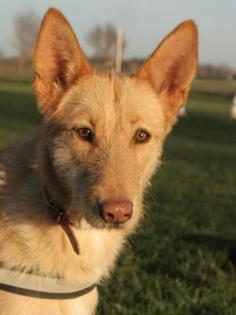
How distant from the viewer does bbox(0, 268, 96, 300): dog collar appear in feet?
12.5

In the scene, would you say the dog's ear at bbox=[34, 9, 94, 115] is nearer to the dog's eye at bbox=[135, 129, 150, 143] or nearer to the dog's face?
the dog's face

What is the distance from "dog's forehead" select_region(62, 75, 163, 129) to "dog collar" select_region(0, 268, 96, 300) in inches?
47.5

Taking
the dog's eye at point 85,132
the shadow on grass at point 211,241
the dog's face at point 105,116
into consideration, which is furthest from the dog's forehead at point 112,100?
the shadow on grass at point 211,241

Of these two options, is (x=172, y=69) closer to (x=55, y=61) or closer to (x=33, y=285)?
(x=55, y=61)

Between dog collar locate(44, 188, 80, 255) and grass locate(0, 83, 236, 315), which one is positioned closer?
dog collar locate(44, 188, 80, 255)

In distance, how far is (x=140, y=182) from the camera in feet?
13.6

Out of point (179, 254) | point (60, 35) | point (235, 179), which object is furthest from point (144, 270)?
point (235, 179)

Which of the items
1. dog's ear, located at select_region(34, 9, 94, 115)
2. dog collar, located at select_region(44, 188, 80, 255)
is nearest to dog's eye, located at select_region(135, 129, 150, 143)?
dog's ear, located at select_region(34, 9, 94, 115)

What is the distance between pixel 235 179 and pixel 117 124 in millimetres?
10724

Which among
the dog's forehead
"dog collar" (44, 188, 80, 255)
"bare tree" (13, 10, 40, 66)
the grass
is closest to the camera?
"dog collar" (44, 188, 80, 255)

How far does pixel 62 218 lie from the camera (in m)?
3.97

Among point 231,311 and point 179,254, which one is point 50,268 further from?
point 179,254

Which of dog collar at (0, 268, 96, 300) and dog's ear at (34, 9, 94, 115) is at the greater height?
dog's ear at (34, 9, 94, 115)

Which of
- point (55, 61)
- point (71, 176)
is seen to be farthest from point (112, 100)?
point (71, 176)
